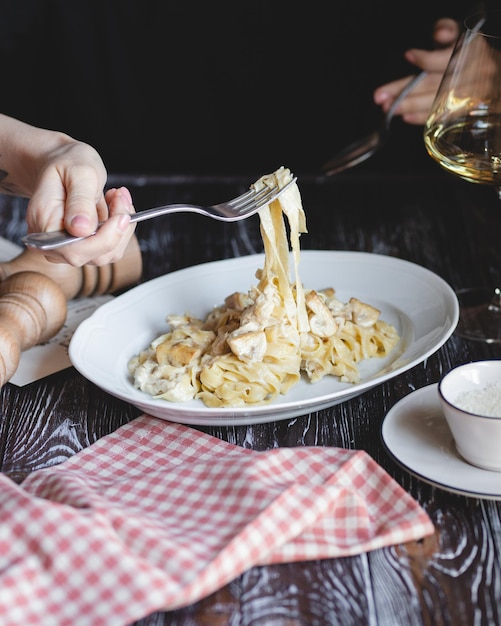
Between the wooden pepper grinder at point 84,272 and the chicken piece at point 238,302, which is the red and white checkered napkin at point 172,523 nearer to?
the chicken piece at point 238,302

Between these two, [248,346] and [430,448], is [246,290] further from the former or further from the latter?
[430,448]

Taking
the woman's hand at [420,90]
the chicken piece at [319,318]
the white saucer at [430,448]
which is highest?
the woman's hand at [420,90]

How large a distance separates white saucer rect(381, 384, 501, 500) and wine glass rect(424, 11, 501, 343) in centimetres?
40

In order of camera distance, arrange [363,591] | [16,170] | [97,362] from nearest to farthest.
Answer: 1. [363,591]
2. [97,362]
3. [16,170]

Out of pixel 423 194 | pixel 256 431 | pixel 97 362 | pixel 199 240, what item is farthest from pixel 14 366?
pixel 423 194

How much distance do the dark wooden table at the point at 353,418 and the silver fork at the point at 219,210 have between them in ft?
1.17

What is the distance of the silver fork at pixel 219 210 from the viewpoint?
131cm

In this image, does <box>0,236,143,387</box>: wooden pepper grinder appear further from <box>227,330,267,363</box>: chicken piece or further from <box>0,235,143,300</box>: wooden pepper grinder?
<box>227,330,267,363</box>: chicken piece

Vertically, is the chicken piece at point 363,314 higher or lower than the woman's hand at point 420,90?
lower

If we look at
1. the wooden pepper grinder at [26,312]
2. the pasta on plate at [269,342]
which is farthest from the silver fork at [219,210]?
the wooden pepper grinder at [26,312]

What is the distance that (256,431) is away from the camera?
144 cm

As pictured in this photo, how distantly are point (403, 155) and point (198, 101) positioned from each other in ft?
2.24

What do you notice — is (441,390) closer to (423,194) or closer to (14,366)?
(14,366)

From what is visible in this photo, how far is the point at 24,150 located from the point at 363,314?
77 cm
